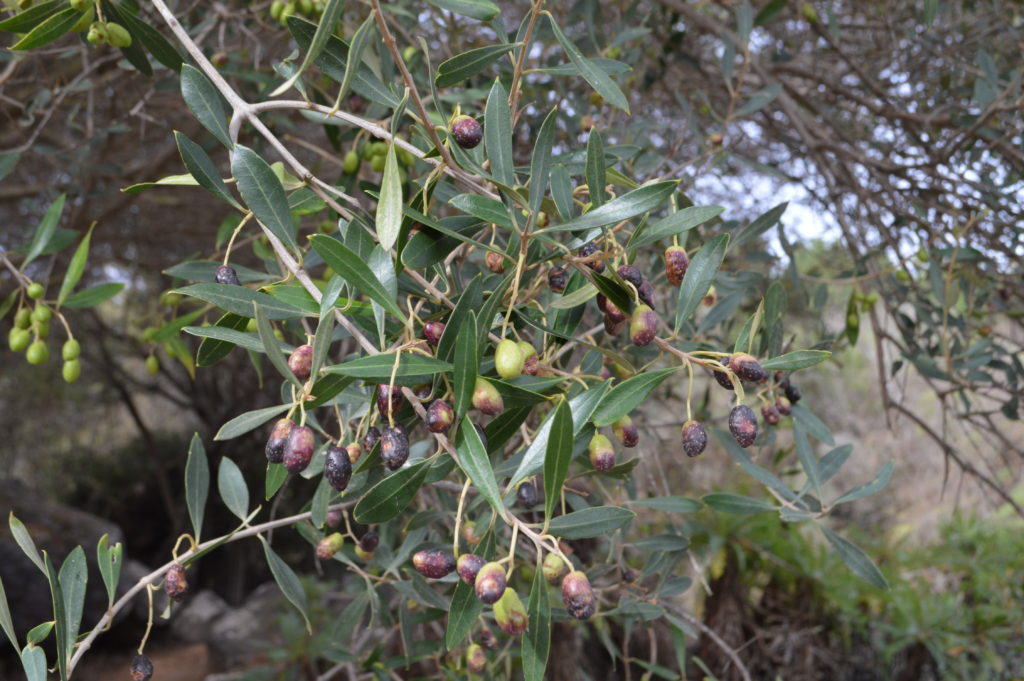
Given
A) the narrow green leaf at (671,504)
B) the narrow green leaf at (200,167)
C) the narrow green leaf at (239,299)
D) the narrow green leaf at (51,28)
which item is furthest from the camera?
the narrow green leaf at (671,504)

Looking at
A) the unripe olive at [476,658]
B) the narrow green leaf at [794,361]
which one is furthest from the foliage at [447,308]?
the unripe olive at [476,658]

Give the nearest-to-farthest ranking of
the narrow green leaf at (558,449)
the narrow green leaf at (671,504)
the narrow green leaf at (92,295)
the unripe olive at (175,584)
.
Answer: the narrow green leaf at (558,449)
the unripe olive at (175,584)
the narrow green leaf at (671,504)
the narrow green leaf at (92,295)

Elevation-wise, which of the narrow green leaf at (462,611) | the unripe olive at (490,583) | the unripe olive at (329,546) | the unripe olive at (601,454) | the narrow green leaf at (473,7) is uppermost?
the narrow green leaf at (473,7)

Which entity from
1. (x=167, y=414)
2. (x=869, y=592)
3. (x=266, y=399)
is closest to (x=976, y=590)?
(x=869, y=592)

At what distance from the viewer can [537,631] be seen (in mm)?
680

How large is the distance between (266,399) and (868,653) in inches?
194

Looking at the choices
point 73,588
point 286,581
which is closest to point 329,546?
point 286,581

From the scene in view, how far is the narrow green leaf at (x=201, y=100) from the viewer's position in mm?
836

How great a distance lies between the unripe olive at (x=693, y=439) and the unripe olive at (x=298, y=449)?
1.15 ft

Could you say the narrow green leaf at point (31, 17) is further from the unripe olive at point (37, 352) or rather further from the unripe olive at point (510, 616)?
the unripe olive at point (510, 616)

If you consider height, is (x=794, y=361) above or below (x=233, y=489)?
above

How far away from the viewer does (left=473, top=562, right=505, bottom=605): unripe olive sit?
0.60 metres

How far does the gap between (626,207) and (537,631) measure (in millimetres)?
390

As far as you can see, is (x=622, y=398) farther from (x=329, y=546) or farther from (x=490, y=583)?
(x=329, y=546)
